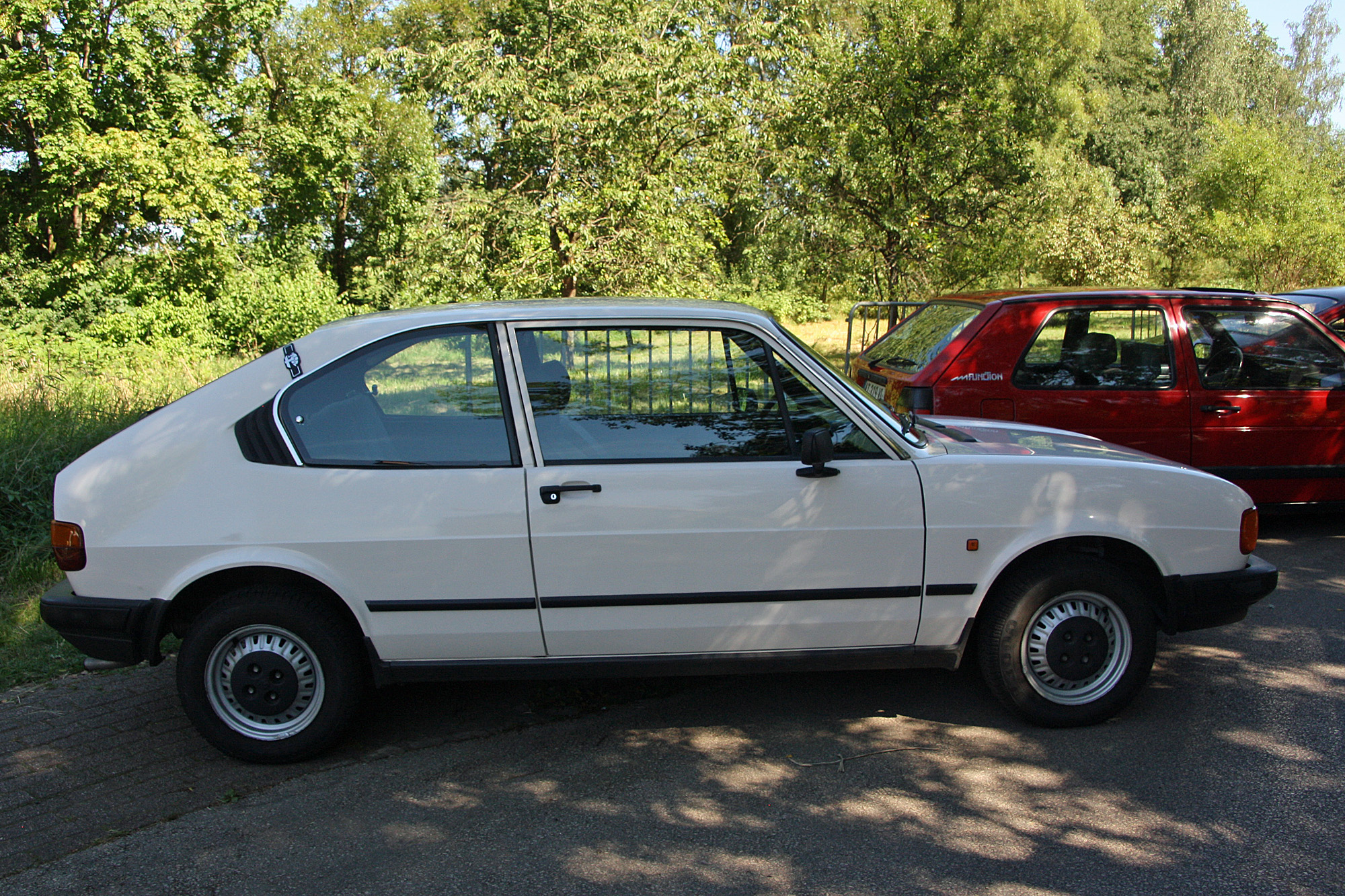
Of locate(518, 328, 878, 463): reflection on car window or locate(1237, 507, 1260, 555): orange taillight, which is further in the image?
locate(1237, 507, 1260, 555): orange taillight

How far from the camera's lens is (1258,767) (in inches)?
149

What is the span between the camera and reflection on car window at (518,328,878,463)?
3.86m

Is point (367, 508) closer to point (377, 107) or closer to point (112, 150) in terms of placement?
point (112, 150)

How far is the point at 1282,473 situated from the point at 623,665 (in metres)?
5.33

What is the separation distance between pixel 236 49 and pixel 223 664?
22818mm

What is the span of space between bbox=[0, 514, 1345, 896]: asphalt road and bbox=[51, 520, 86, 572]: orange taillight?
867mm

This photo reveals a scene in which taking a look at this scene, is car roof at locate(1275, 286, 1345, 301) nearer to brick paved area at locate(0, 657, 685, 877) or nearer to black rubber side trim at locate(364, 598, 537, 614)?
brick paved area at locate(0, 657, 685, 877)

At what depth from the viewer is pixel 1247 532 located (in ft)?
13.6

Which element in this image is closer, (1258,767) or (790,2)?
(1258,767)

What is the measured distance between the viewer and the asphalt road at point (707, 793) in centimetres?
314

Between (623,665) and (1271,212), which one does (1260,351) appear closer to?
(623,665)

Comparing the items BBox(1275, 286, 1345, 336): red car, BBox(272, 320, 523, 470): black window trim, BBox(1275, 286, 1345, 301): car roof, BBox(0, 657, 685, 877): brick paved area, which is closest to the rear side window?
BBox(0, 657, 685, 877): brick paved area

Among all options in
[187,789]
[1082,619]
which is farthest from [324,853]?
[1082,619]

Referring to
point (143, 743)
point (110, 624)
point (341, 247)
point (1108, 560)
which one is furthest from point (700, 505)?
point (341, 247)
